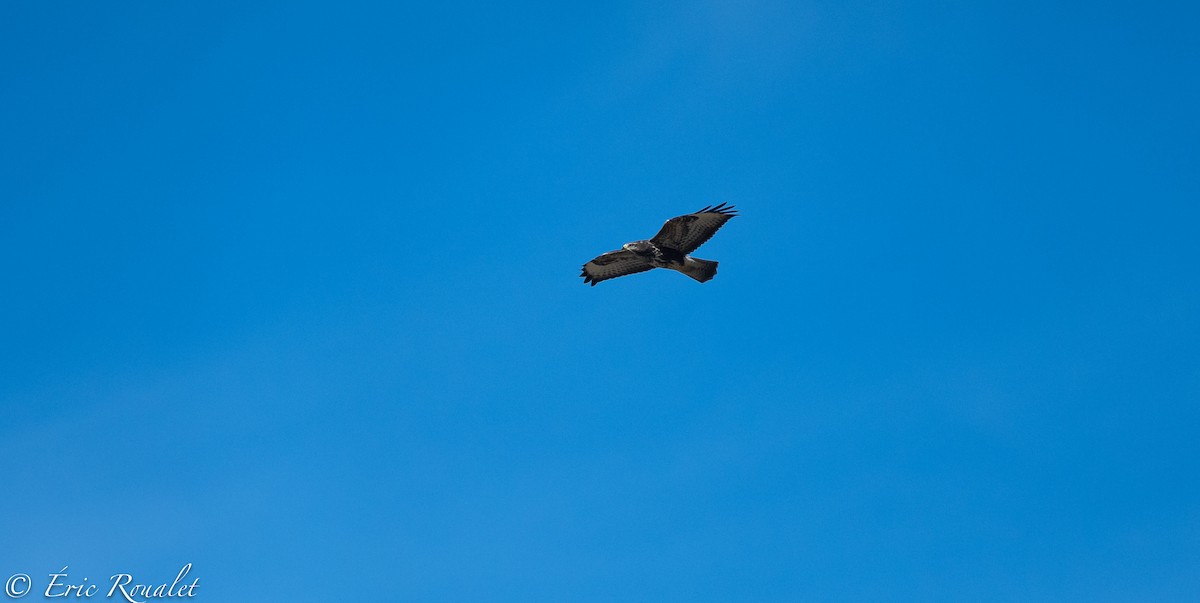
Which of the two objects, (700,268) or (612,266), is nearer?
(700,268)

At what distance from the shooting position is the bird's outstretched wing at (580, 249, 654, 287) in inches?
1041

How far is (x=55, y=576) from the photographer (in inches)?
960

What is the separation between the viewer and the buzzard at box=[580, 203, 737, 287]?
25609 millimetres

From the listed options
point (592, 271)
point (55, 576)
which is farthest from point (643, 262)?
point (55, 576)

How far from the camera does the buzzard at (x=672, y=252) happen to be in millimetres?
25609

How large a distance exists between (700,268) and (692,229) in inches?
37.0

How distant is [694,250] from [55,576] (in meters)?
15.0

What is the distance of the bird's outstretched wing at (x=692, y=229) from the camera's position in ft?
A: 83.5

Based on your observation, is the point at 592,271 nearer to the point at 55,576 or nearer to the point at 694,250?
the point at 694,250

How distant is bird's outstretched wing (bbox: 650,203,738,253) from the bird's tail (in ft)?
0.82

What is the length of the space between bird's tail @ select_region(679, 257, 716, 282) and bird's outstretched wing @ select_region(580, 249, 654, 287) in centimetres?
103

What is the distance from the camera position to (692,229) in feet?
84.7

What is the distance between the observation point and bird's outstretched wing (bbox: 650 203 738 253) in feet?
83.5

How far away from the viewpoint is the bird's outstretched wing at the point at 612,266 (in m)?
26.5
